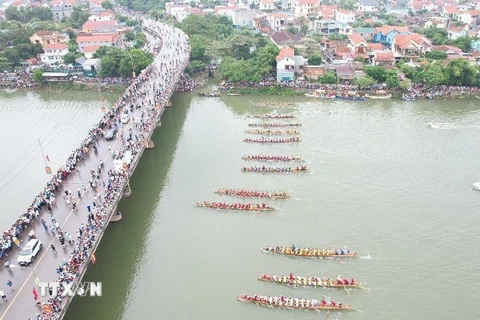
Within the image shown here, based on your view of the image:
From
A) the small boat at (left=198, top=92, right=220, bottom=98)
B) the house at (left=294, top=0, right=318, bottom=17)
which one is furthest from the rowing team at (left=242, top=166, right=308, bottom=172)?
the house at (left=294, top=0, right=318, bottom=17)

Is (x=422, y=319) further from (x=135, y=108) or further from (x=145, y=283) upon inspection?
(x=135, y=108)

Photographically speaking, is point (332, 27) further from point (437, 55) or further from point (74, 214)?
point (74, 214)

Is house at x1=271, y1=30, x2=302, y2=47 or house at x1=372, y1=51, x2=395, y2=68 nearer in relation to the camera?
house at x1=372, y1=51, x2=395, y2=68

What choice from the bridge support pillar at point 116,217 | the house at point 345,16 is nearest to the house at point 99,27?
the house at point 345,16

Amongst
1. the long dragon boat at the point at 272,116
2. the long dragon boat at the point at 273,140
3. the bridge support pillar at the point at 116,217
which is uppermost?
the long dragon boat at the point at 272,116

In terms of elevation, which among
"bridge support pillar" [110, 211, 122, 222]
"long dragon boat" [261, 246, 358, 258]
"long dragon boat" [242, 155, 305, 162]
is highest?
"long dragon boat" [242, 155, 305, 162]

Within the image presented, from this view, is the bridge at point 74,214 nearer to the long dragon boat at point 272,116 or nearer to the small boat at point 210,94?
the small boat at point 210,94

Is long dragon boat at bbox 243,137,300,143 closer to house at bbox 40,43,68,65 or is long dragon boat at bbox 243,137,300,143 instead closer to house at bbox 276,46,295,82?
house at bbox 276,46,295,82

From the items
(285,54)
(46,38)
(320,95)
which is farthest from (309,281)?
(46,38)
